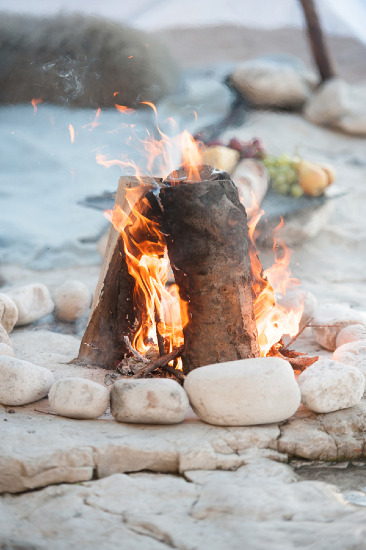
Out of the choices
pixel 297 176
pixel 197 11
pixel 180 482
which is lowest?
pixel 297 176

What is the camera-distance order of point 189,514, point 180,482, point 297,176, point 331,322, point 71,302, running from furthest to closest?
point 297,176, point 71,302, point 331,322, point 180,482, point 189,514

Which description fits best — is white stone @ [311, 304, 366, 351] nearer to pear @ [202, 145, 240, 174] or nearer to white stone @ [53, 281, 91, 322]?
white stone @ [53, 281, 91, 322]

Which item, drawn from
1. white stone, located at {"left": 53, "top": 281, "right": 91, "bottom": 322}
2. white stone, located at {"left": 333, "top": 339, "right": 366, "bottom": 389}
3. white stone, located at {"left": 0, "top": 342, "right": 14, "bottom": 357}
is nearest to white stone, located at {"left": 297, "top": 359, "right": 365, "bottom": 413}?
white stone, located at {"left": 333, "top": 339, "right": 366, "bottom": 389}

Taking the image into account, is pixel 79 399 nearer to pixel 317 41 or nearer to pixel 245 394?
pixel 245 394

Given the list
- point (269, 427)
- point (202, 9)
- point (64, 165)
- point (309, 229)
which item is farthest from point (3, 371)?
point (202, 9)

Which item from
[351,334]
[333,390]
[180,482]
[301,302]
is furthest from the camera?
[301,302]

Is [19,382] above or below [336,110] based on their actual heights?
above

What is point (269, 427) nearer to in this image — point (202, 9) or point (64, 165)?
point (64, 165)

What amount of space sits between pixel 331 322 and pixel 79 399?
1.71 meters

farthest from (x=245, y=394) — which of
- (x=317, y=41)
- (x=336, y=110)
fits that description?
(x=317, y=41)

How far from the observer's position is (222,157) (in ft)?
18.4

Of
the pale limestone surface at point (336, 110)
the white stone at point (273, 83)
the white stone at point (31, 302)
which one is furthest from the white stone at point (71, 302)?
the pale limestone surface at point (336, 110)

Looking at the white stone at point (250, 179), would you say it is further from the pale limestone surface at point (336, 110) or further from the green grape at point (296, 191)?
the pale limestone surface at point (336, 110)

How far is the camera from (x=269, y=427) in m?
2.38
